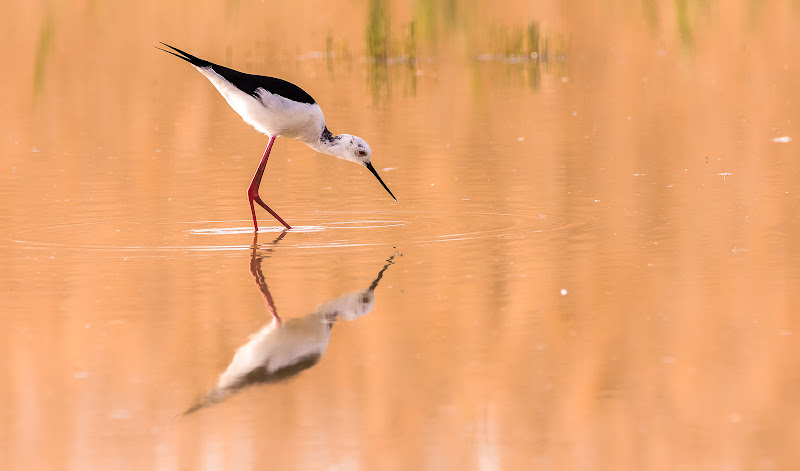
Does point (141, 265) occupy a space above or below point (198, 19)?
above

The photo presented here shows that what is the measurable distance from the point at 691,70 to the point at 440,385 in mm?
13142

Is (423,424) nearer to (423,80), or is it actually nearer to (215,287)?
(215,287)

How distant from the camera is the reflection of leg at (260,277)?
5754mm

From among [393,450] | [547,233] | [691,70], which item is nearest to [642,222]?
[547,233]

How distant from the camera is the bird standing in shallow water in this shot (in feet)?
27.0

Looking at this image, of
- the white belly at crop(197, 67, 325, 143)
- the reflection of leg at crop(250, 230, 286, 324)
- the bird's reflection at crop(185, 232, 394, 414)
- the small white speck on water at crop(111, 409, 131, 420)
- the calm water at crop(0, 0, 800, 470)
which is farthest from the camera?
the white belly at crop(197, 67, 325, 143)

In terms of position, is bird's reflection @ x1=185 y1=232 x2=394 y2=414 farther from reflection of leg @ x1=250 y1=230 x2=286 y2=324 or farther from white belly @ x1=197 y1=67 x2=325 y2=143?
white belly @ x1=197 y1=67 x2=325 y2=143

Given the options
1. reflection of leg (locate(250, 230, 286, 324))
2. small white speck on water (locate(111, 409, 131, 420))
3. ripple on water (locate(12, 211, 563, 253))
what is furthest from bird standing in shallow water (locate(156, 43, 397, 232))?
small white speck on water (locate(111, 409, 131, 420))

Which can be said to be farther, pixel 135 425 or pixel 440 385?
pixel 440 385

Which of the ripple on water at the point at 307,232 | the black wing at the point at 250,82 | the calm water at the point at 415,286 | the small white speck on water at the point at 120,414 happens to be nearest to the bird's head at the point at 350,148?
the calm water at the point at 415,286

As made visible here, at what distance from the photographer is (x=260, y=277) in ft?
21.2

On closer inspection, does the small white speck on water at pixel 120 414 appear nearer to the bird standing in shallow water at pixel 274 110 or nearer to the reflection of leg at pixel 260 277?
the reflection of leg at pixel 260 277

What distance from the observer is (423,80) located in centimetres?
1759

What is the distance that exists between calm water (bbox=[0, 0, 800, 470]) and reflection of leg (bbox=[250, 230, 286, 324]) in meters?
0.02
